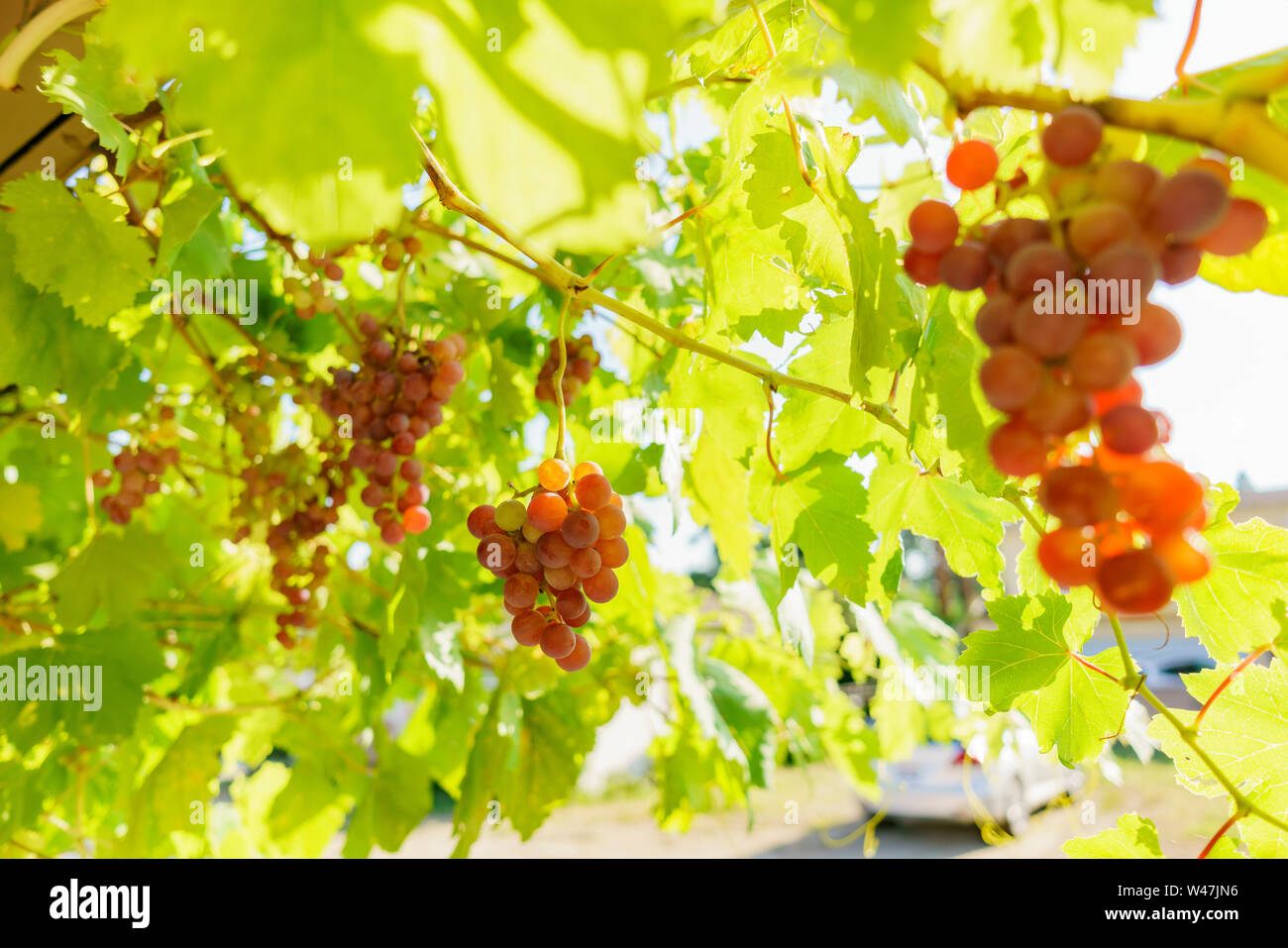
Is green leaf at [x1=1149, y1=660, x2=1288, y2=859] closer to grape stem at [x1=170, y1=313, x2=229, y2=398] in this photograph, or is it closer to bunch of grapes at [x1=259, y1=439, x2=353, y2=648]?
bunch of grapes at [x1=259, y1=439, x2=353, y2=648]

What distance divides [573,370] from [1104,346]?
2.57 feet

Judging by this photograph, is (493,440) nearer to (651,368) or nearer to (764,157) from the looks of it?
(651,368)

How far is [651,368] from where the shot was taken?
1053 mm

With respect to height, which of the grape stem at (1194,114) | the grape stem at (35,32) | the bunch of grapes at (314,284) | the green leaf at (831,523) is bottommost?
the green leaf at (831,523)

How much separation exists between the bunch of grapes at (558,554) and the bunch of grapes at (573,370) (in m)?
0.40

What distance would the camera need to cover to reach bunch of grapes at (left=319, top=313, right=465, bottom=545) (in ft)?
3.27

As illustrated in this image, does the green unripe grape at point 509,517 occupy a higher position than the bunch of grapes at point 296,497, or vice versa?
the bunch of grapes at point 296,497

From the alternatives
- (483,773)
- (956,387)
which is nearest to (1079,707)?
(956,387)

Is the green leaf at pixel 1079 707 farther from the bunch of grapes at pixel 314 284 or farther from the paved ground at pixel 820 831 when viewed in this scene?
the paved ground at pixel 820 831

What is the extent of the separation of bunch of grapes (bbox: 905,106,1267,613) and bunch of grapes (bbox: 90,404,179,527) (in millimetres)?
1239

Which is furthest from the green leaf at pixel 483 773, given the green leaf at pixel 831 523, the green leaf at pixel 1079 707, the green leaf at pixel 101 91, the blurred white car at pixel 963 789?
the blurred white car at pixel 963 789

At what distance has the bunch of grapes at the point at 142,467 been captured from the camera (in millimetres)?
1184

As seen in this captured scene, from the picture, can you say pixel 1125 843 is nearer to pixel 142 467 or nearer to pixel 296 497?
pixel 296 497
